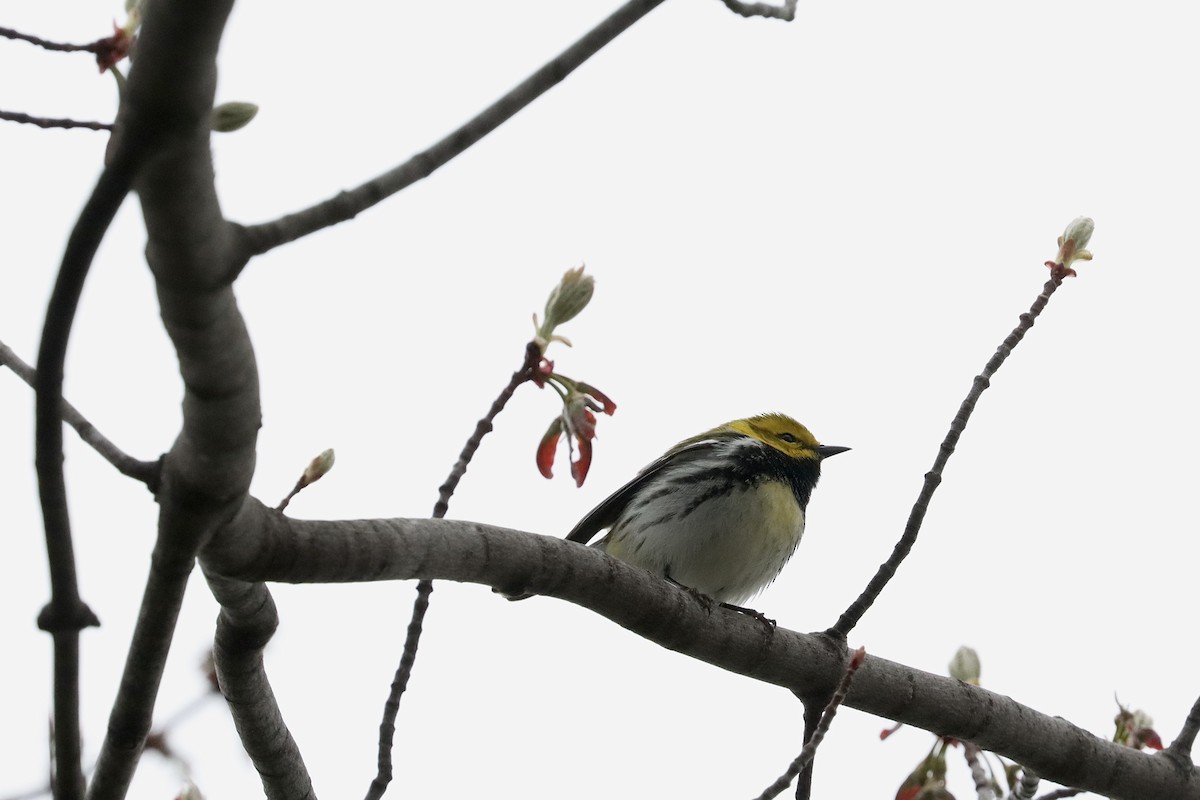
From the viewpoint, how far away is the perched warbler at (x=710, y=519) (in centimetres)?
503

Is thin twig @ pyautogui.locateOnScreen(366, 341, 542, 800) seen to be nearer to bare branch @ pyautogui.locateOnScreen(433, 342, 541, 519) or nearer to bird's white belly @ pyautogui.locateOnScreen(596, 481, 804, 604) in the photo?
bare branch @ pyautogui.locateOnScreen(433, 342, 541, 519)

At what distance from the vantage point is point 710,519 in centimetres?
501

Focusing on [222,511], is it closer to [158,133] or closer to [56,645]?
[56,645]

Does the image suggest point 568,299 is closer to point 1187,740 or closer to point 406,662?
point 406,662

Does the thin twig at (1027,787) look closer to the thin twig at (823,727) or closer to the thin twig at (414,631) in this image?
the thin twig at (823,727)

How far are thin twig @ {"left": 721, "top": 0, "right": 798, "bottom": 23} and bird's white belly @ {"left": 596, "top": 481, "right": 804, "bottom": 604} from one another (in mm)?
3077

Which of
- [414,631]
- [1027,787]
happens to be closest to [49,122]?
[414,631]

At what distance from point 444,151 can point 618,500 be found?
3.86m

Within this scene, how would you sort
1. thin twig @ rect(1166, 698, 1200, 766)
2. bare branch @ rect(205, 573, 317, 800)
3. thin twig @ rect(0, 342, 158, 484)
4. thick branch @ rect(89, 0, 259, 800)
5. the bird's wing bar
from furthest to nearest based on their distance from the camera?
the bird's wing bar → thin twig @ rect(1166, 698, 1200, 766) → bare branch @ rect(205, 573, 317, 800) → thin twig @ rect(0, 342, 158, 484) → thick branch @ rect(89, 0, 259, 800)

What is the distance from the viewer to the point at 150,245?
1452mm

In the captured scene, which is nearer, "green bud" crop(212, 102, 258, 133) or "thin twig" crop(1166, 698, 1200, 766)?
"green bud" crop(212, 102, 258, 133)

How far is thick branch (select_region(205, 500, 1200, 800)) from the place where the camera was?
212cm

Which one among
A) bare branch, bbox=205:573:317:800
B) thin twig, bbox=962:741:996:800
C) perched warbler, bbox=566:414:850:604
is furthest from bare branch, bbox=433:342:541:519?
perched warbler, bbox=566:414:850:604

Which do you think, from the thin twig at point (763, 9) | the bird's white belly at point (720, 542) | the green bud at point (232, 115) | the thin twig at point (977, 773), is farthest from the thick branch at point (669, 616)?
the bird's white belly at point (720, 542)
